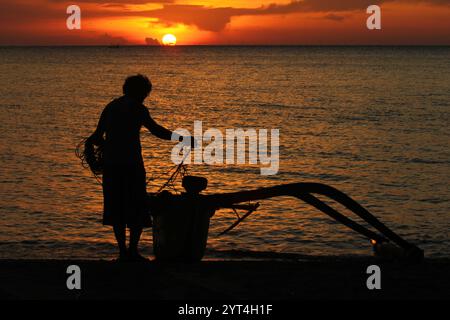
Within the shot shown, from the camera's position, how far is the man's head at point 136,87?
696 centimetres

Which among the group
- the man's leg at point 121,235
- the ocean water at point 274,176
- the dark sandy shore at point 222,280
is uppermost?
the man's leg at point 121,235

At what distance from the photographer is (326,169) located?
22203mm

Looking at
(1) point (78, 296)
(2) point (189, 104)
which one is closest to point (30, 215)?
(1) point (78, 296)

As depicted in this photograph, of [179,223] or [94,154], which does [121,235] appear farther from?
[94,154]

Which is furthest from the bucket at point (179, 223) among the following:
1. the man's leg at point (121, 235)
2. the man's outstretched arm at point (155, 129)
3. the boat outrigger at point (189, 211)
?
the man's outstretched arm at point (155, 129)

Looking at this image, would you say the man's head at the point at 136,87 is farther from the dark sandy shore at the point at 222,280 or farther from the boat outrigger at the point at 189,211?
the dark sandy shore at the point at 222,280

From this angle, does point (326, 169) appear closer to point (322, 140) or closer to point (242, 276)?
point (322, 140)

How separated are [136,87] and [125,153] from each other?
2.29 ft

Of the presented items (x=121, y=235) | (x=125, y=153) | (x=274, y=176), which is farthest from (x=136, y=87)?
(x=274, y=176)

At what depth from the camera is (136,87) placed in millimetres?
6969

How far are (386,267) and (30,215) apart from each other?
1022cm

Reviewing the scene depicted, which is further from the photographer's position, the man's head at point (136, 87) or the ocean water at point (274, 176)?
the ocean water at point (274, 176)
